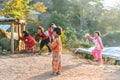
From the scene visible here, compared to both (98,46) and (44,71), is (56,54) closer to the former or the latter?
(44,71)

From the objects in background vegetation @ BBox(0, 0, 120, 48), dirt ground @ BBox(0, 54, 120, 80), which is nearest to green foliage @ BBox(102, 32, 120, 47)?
background vegetation @ BBox(0, 0, 120, 48)

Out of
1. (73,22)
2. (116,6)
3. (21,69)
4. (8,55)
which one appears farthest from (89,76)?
(116,6)

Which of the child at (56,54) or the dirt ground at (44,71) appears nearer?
the dirt ground at (44,71)

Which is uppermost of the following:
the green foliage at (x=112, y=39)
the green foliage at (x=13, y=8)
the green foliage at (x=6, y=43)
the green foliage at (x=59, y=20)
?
the green foliage at (x=13, y=8)

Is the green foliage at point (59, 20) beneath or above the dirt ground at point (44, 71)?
above

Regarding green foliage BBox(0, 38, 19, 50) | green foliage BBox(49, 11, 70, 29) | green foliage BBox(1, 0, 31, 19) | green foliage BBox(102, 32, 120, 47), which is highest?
green foliage BBox(1, 0, 31, 19)

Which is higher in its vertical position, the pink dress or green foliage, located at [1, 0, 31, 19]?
green foliage, located at [1, 0, 31, 19]

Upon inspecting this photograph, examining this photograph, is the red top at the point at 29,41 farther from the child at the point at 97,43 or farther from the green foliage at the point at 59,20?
the green foliage at the point at 59,20

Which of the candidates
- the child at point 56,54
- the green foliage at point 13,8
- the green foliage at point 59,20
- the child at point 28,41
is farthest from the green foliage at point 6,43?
the green foliage at point 59,20

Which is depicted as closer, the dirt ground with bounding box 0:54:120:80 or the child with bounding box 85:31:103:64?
the dirt ground with bounding box 0:54:120:80

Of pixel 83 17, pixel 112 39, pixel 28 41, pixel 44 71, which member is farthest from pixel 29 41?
pixel 112 39

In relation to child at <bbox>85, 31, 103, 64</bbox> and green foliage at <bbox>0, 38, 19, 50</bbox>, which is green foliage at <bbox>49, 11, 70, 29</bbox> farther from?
child at <bbox>85, 31, 103, 64</bbox>

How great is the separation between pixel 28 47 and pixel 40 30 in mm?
1029

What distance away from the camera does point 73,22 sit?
3469cm
